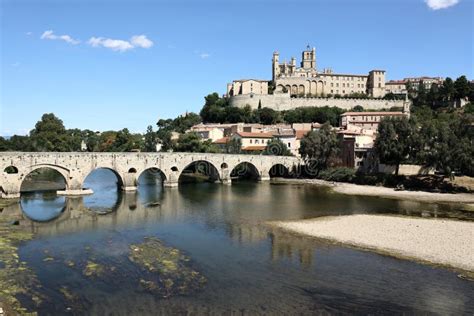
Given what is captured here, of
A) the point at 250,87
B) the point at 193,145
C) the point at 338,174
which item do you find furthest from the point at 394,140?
Result: the point at 250,87

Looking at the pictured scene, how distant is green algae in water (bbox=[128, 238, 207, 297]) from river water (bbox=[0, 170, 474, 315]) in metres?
A: 0.37

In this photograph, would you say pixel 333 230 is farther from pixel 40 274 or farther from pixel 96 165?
pixel 96 165

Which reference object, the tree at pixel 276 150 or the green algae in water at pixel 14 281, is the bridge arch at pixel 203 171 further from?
the green algae in water at pixel 14 281

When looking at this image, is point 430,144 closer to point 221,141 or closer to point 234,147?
point 234,147

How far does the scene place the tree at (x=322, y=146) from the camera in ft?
224

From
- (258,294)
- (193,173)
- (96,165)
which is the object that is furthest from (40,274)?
(193,173)

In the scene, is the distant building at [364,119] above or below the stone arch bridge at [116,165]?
above

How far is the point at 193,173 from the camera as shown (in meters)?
79.3

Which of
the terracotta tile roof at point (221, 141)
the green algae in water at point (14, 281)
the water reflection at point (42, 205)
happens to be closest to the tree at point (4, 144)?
the water reflection at point (42, 205)

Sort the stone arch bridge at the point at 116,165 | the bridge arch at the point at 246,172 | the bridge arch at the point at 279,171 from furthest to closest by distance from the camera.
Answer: the bridge arch at the point at 279,171
the bridge arch at the point at 246,172
the stone arch bridge at the point at 116,165

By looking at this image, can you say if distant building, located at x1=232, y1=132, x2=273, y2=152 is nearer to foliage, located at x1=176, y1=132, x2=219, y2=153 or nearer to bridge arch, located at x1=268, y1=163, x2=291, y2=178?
foliage, located at x1=176, y1=132, x2=219, y2=153

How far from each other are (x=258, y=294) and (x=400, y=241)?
12.9m

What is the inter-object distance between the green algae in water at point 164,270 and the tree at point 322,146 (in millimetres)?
44196

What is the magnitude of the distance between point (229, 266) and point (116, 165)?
112 ft
